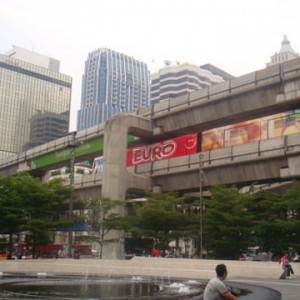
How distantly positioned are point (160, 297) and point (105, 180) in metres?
29.5

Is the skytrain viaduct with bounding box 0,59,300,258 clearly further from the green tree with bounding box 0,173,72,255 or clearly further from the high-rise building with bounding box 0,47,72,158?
the high-rise building with bounding box 0,47,72,158

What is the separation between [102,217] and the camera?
134ft

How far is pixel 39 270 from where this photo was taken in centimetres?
3431

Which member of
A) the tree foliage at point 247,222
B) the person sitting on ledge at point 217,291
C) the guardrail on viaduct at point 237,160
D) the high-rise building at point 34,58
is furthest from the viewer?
the high-rise building at point 34,58

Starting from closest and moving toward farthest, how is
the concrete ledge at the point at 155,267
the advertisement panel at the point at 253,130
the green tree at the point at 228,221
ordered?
the concrete ledge at the point at 155,267 → the green tree at the point at 228,221 → the advertisement panel at the point at 253,130

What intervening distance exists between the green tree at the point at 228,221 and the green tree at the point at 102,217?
28.6 ft

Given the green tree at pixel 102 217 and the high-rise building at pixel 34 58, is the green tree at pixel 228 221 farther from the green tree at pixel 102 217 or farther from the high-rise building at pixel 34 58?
the high-rise building at pixel 34 58

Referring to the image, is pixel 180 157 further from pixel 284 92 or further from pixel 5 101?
pixel 5 101

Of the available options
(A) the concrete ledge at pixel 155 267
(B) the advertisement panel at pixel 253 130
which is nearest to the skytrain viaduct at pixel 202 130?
(B) the advertisement panel at pixel 253 130

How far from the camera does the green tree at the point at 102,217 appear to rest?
4059 cm

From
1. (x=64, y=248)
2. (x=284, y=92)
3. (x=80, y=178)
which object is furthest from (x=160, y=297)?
(x=64, y=248)

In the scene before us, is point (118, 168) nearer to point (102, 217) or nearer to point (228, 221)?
point (102, 217)

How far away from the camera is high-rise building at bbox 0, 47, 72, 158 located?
531 ft

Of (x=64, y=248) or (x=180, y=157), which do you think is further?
(x=64, y=248)
